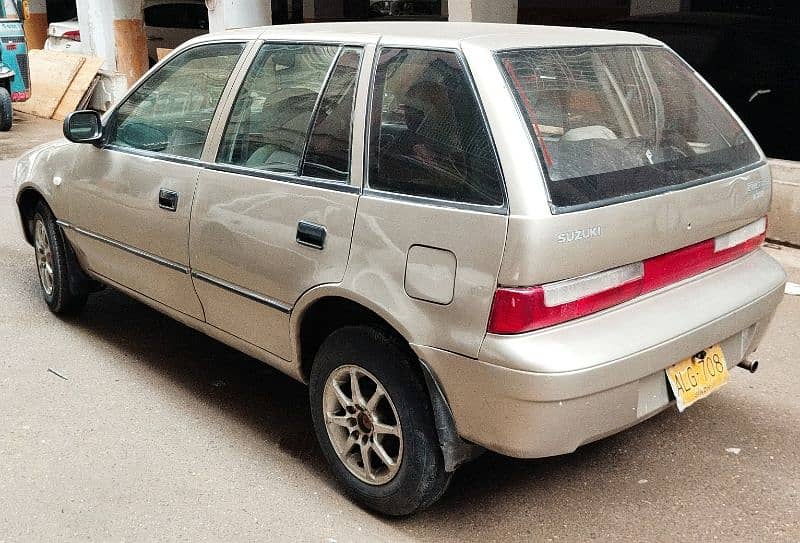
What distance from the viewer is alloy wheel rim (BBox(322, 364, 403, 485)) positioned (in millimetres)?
2893

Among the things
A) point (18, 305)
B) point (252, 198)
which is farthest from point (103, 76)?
point (252, 198)

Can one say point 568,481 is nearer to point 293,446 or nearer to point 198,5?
point 293,446

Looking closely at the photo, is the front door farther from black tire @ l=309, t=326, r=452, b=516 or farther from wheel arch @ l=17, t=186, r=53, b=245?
black tire @ l=309, t=326, r=452, b=516

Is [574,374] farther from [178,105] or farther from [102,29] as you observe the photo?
[102,29]

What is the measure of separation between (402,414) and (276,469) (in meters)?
0.85

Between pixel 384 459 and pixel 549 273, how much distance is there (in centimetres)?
95

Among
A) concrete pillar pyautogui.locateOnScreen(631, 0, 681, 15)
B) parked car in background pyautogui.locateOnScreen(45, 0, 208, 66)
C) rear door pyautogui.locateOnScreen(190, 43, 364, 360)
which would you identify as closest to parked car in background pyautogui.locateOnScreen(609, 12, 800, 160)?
concrete pillar pyautogui.locateOnScreen(631, 0, 681, 15)

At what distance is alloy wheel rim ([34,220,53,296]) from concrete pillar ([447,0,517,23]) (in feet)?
15.1

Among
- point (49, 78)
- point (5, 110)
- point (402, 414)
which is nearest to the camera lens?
point (402, 414)

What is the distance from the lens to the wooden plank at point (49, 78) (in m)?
13.5

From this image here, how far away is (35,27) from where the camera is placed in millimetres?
17359

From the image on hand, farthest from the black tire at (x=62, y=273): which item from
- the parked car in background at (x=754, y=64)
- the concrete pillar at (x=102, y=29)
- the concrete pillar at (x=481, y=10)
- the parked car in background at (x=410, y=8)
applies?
the parked car in background at (x=410, y=8)

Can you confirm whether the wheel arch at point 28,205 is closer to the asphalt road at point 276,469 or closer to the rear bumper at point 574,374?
the asphalt road at point 276,469

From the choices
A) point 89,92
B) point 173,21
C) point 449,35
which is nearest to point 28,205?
point 449,35
